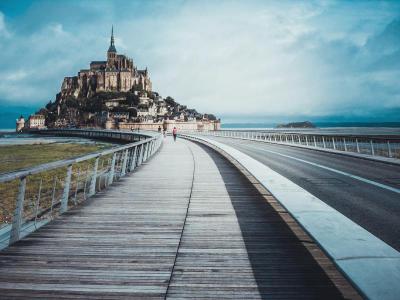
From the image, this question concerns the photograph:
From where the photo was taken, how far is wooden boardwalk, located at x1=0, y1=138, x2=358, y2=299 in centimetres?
338

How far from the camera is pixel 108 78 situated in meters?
185

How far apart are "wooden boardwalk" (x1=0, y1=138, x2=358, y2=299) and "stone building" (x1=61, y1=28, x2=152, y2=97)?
610 ft

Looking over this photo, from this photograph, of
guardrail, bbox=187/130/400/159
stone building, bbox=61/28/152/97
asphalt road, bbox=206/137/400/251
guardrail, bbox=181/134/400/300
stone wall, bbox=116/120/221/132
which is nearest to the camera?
guardrail, bbox=181/134/400/300

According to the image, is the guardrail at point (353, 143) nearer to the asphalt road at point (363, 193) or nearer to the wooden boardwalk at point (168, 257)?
the asphalt road at point (363, 193)

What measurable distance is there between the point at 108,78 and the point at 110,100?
1491 cm

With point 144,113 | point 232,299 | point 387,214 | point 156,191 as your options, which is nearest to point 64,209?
point 156,191

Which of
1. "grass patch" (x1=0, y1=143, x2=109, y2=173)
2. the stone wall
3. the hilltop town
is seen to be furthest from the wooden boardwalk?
the hilltop town

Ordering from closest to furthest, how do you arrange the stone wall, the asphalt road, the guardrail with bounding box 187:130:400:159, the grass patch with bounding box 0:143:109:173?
1. the asphalt road
2. the guardrail with bounding box 187:130:400:159
3. the grass patch with bounding box 0:143:109:173
4. the stone wall

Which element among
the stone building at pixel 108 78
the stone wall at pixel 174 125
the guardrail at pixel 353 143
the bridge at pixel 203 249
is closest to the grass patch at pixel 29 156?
the guardrail at pixel 353 143

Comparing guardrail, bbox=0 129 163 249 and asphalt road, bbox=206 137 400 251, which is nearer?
guardrail, bbox=0 129 163 249

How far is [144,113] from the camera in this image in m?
168

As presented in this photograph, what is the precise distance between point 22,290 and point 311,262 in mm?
3097

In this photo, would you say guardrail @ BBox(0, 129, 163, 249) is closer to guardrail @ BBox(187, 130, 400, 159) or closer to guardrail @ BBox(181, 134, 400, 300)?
guardrail @ BBox(181, 134, 400, 300)

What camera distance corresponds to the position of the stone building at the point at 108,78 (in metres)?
186
